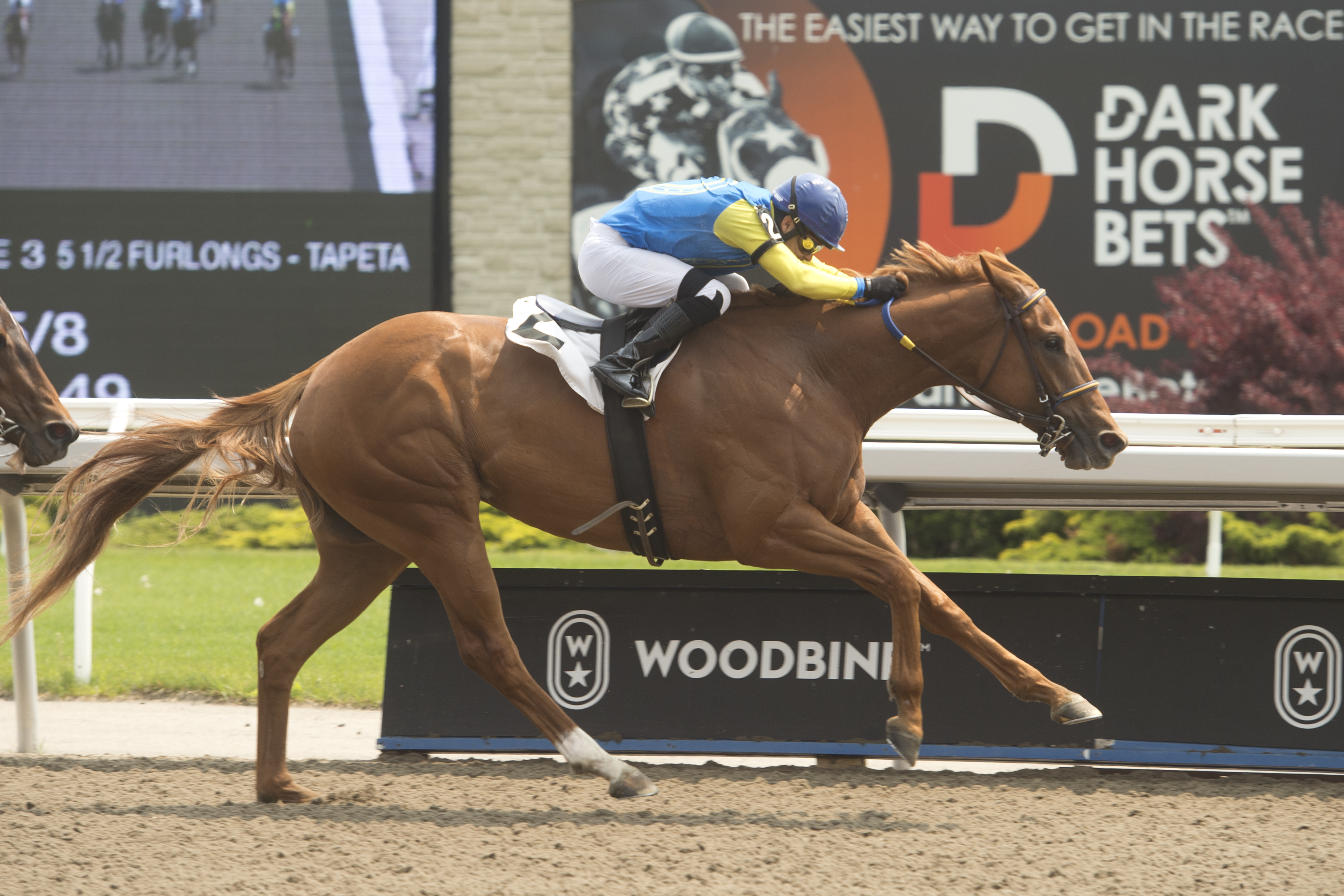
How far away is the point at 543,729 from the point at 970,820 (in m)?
1.43

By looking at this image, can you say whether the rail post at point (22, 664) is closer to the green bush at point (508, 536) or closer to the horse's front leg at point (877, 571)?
the horse's front leg at point (877, 571)

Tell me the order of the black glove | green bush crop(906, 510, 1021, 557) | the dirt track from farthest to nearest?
green bush crop(906, 510, 1021, 557) → the black glove → the dirt track

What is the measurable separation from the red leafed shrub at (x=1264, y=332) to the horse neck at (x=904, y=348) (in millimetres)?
6945

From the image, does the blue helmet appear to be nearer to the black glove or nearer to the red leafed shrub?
the black glove

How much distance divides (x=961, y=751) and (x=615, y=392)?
82.7 inches

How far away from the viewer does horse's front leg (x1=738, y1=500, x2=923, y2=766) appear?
13.3 ft

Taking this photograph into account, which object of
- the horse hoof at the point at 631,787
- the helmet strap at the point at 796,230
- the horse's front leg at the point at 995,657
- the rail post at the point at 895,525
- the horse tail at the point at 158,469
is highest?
the helmet strap at the point at 796,230

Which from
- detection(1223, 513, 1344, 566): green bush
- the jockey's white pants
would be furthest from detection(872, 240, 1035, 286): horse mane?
detection(1223, 513, 1344, 566): green bush

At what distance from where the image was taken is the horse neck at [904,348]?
434 cm

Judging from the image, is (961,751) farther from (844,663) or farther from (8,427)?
(8,427)

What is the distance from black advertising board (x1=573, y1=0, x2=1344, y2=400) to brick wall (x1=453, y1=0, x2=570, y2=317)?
30 cm

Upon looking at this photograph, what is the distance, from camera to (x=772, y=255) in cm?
414

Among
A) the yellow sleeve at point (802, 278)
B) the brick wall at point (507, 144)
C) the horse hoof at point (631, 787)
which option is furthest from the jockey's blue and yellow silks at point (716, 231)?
the brick wall at point (507, 144)

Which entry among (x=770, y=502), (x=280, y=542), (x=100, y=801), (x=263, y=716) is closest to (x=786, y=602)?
(x=770, y=502)
